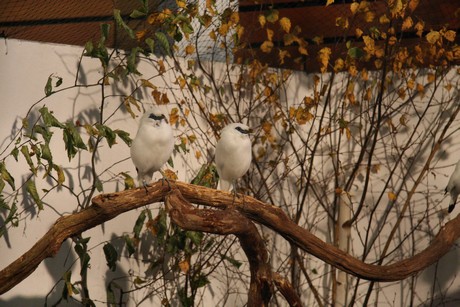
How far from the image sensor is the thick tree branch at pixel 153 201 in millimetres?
3043

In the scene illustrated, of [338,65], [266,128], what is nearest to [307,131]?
[266,128]

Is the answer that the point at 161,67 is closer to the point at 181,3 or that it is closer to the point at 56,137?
the point at 181,3

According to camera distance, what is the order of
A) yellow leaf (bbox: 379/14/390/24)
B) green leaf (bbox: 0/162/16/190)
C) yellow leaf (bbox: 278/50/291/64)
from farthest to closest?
yellow leaf (bbox: 278/50/291/64) → yellow leaf (bbox: 379/14/390/24) → green leaf (bbox: 0/162/16/190)

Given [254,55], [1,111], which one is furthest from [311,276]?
[1,111]

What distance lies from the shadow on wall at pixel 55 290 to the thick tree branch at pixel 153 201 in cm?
52

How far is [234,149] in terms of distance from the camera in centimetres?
326

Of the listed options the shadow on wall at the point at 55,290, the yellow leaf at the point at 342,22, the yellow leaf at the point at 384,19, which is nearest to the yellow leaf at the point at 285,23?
the yellow leaf at the point at 342,22

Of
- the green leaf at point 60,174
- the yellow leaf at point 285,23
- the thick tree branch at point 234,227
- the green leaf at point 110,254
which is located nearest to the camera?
the thick tree branch at point 234,227

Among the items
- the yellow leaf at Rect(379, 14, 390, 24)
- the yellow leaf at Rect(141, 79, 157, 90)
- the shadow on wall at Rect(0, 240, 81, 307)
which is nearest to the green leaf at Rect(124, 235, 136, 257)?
the shadow on wall at Rect(0, 240, 81, 307)

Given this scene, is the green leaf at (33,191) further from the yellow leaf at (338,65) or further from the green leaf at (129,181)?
the yellow leaf at (338,65)

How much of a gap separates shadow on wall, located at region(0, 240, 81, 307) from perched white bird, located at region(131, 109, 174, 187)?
0.74 metres

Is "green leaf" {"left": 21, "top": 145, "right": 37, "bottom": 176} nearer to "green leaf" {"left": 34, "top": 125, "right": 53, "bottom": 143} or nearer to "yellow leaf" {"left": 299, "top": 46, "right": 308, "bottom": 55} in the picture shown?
"green leaf" {"left": 34, "top": 125, "right": 53, "bottom": 143}

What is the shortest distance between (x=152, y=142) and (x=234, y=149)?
33cm

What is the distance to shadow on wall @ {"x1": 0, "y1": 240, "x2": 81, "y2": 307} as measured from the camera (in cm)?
361
